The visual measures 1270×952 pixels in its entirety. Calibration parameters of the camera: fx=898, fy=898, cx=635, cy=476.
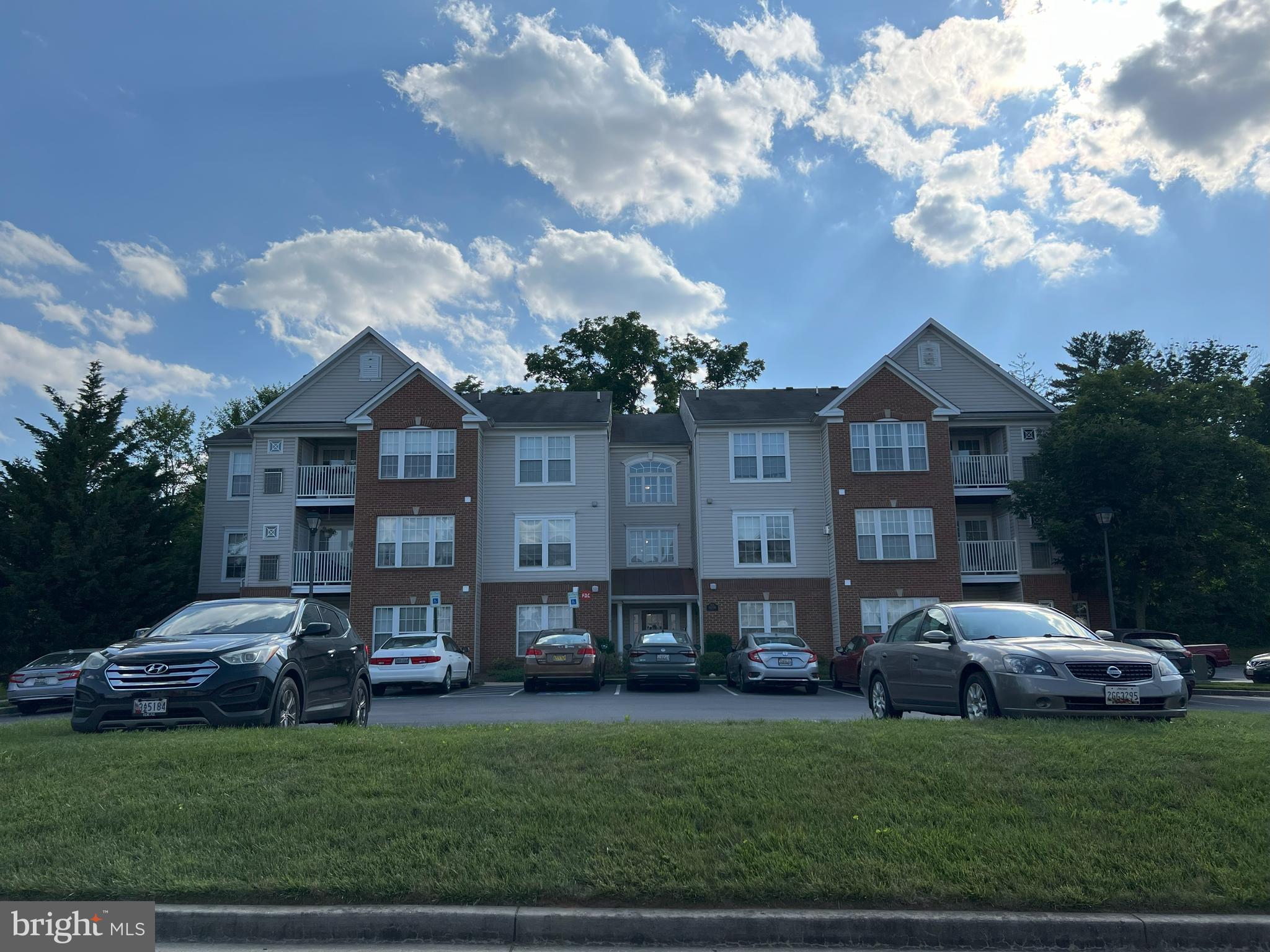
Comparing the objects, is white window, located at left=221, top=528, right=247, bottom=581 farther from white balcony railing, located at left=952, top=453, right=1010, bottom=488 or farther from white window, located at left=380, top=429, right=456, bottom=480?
white balcony railing, located at left=952, top=453, right=1010, bottom=488

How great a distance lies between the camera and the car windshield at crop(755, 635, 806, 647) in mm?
21750

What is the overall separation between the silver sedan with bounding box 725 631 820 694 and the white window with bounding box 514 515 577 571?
10180mm

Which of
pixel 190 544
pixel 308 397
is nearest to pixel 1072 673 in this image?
pixel 308 397

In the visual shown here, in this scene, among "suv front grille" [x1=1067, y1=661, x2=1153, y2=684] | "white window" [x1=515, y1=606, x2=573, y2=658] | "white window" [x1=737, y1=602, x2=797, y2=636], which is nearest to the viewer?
"suv front grille" [x1=1067, y1=661, x2=1153, y2=684]

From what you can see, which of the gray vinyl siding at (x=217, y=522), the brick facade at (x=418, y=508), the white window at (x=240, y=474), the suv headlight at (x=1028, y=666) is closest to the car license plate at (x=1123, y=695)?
the suv headlight at (x=1028, y=666)

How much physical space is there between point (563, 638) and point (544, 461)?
11224mm

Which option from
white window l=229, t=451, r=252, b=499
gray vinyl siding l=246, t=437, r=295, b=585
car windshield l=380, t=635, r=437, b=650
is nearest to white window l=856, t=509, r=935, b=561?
car windshield l=380, t=635, r=437, b=650

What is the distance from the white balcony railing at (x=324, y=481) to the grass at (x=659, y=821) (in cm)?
2399

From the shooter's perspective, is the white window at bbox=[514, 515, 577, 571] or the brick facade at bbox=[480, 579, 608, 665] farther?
the white window at bbox=[514, 515, 577, 571]

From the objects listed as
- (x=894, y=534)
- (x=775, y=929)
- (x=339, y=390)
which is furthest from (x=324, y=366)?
(x=775, y=929)

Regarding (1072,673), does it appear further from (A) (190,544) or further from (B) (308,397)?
(A) (190,544)

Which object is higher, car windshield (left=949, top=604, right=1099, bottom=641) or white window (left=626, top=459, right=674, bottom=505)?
white window (left=626, top=459, right=674, bottom=505)

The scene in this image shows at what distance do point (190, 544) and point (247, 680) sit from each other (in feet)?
134

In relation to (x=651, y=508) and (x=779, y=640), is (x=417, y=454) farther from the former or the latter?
(x=779, y=640)
